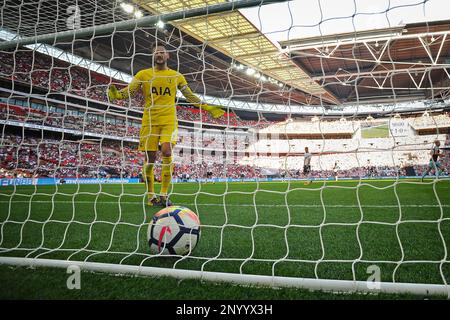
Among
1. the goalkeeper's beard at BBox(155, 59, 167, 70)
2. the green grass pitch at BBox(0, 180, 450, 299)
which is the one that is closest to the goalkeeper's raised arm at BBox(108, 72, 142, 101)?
the goalkeeper's beard at BBox(155, 59, 167, 70)

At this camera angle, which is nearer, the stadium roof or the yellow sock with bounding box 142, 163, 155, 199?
the yellow sock with bounding box 142, 163, 155, 199

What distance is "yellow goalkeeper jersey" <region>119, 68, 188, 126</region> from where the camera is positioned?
3.67 metres

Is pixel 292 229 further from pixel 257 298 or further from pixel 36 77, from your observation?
pixel 36 77

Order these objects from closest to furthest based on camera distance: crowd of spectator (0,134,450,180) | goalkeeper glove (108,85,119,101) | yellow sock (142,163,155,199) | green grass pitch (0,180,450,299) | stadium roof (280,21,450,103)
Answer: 1. green grass pitch (0,180,450,299)
2. goalkeeper glove (108,85,119,101)
3. yellow sock (142,163,155,199)
4. stadium roof (280,21,450,103)
5. crowd of spectator (0,134,450,180)

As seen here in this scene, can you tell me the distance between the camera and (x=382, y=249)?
209 cm

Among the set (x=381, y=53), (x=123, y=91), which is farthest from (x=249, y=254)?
(x=381, y=53)

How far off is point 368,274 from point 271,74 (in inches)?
691

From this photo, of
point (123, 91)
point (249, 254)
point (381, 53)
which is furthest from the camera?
point (381, 53)

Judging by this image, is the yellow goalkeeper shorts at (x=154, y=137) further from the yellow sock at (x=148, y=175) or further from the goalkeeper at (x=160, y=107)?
the yellow sock at (x=148, y=175)

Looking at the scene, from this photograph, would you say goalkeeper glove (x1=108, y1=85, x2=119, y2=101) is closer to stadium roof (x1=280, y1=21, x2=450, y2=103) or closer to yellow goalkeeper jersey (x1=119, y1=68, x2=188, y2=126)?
yellow goalkeeper jersey (x1=119, y1=68, x2=188, y2=126)

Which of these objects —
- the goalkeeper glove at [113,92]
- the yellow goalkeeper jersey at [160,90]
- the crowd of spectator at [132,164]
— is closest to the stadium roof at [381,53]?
the crowd of spectator at [132,164]

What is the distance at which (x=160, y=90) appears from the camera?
3.95 metres

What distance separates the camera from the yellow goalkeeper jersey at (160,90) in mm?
3667

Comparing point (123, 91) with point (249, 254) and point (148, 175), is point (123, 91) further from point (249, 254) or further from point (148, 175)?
point (249, 254)
